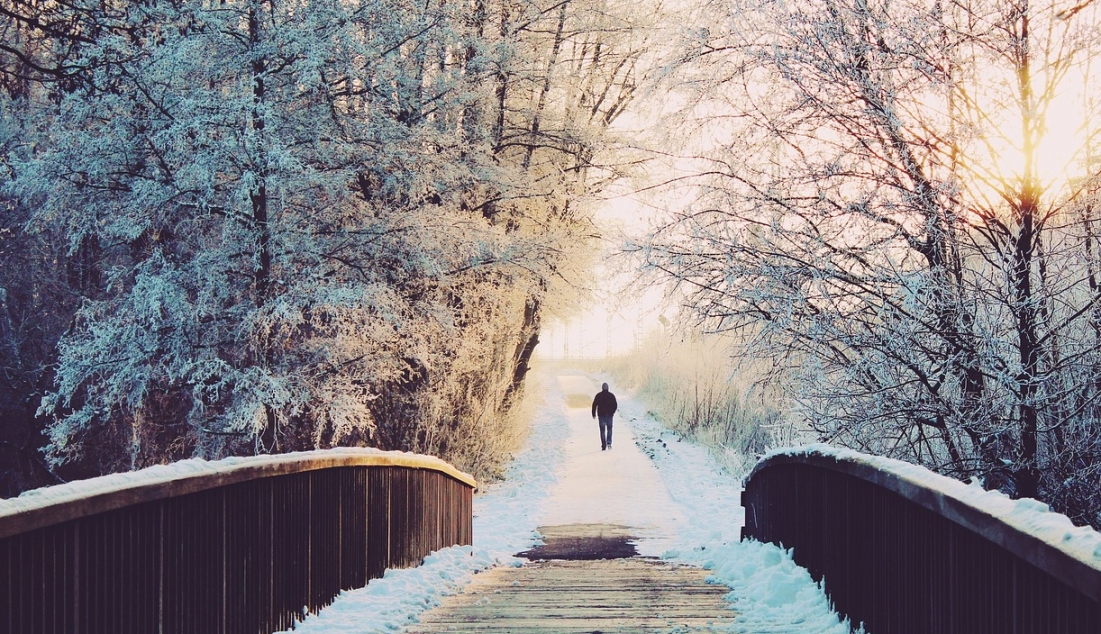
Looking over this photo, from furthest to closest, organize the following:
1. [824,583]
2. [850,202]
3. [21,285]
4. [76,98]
Result: 1. [21,285]
2. [76,98]
3. [850,202]
4. [824,583]

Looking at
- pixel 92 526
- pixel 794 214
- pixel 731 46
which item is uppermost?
pixel 731 46

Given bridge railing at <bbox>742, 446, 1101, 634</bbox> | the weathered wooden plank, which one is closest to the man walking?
the weathered wooden plank

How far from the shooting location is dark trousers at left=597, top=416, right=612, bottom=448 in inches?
947

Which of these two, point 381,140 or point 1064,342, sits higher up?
point 381,140

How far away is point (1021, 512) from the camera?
118 inches

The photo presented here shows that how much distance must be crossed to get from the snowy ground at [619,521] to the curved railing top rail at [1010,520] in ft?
4.85

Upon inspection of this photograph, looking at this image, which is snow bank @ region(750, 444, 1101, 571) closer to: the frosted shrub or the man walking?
the frosted shrub

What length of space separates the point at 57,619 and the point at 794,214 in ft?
20.2

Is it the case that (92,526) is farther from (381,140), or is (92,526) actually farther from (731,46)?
(381,140)

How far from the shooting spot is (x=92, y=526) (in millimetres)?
3414

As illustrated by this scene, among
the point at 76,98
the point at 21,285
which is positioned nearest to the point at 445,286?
the point at 76,98

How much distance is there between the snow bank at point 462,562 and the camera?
577 centimetres

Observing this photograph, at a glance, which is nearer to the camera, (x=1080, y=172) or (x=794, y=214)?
(x=1080, y=172)

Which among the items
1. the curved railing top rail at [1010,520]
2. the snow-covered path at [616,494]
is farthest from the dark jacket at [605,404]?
the curved railing top rail at [1010,520]
